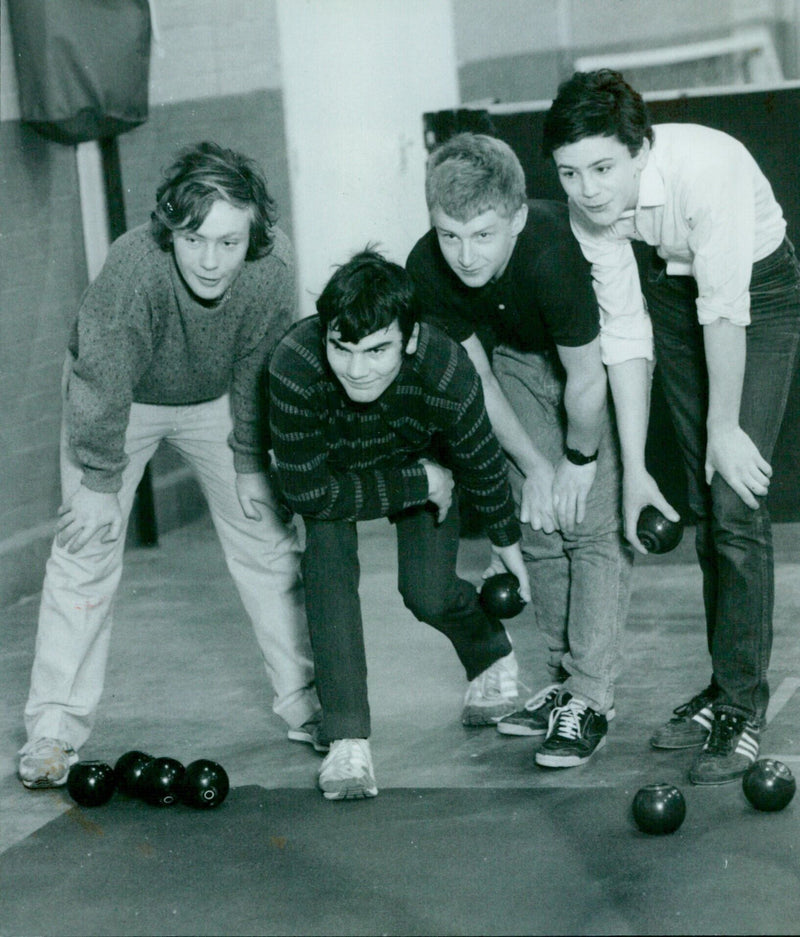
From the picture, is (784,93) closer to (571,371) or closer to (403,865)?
(571,371)

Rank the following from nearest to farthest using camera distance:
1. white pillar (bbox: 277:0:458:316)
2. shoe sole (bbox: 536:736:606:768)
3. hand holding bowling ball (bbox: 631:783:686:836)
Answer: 1. hand holding bowling ball (bbox: 631:783:686:836)
2. shoe sole (bbox: 536:736:606:768)
3. white pillar (bbox: 277:0:458:316)

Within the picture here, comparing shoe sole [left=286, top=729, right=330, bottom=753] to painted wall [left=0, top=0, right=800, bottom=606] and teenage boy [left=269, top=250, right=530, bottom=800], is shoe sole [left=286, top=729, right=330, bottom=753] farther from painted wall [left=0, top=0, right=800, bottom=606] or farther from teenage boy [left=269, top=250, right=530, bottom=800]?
painted wall [left=0, top=0, right=800, bottom=606]

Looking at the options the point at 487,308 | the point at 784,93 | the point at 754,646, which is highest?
the point at 784,93

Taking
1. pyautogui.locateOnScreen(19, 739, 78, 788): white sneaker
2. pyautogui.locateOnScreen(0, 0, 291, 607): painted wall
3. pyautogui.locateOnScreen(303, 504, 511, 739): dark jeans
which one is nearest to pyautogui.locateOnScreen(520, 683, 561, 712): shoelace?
pyautogui.locateOnScreen(303, 504, 511, 739): dark jeans

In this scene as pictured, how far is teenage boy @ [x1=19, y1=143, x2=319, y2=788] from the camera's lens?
10.6 ft

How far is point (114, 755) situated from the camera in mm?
3705

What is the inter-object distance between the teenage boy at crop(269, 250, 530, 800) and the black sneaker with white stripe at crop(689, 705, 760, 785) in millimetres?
580

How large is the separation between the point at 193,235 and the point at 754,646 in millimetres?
1493

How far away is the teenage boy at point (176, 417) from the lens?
3.23 meters

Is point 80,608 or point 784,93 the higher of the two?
point 784,93

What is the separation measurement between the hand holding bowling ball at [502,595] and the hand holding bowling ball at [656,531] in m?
0.33

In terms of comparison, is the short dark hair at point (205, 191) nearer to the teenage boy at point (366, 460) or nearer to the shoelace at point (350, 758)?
the teenage boy at point (366, 460)

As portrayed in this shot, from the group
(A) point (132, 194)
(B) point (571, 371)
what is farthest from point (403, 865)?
(A) point (132, 194)

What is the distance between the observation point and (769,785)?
2990mm
